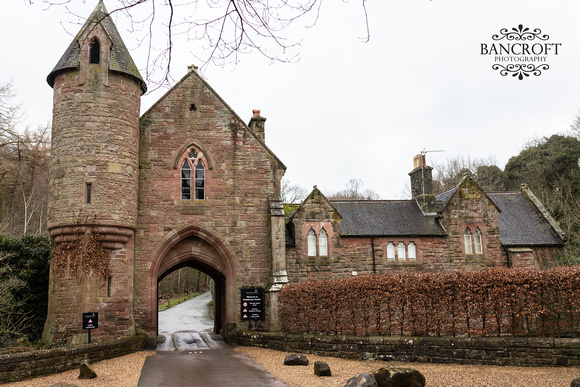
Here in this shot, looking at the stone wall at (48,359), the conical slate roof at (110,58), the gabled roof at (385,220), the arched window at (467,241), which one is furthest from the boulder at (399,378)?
the arched window at (467,241)

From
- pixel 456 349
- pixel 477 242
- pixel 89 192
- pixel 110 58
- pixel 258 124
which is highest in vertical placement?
pixel 110 58

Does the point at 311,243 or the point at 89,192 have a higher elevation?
the point at 89,192

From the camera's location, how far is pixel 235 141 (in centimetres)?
1988

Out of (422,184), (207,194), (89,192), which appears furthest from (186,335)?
(422,184)

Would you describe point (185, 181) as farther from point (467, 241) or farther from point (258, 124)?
point (467, 241)

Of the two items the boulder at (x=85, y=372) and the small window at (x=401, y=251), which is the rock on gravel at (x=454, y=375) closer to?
the boulder at (x=85, y=372)

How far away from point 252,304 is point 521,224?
14546 mm

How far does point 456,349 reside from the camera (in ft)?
40.6

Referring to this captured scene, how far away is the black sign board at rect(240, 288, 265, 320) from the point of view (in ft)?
60.7

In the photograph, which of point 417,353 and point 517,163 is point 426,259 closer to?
point 417,353

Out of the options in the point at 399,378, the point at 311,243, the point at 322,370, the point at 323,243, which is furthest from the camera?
the point at 323,243

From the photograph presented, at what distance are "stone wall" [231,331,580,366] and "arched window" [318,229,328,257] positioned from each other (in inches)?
270

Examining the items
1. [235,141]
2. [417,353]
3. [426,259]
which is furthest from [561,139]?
[417,353]

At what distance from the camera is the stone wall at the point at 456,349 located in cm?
1155
